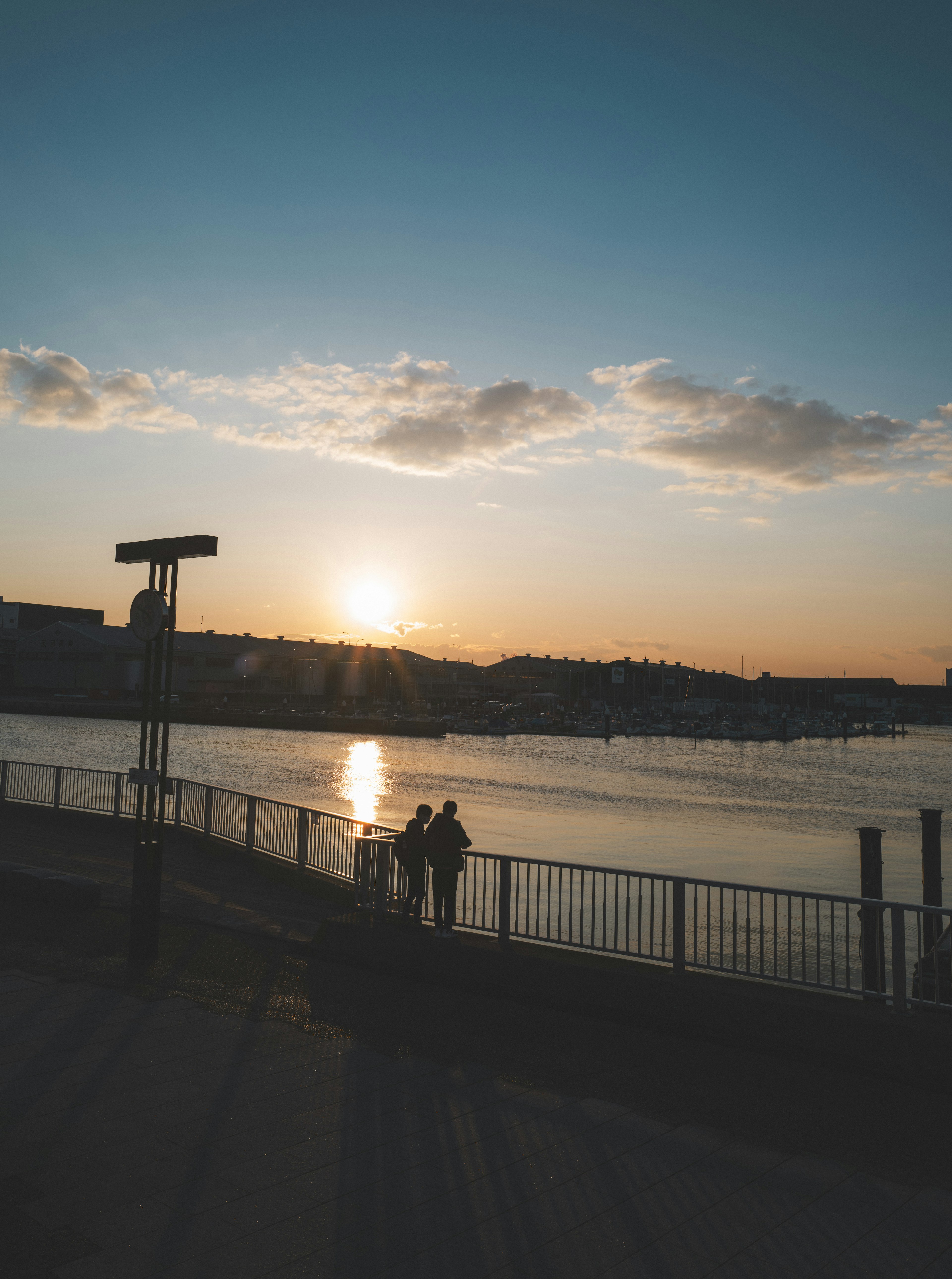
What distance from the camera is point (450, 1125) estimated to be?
241 inches

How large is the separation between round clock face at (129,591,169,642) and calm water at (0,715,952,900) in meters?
23.2

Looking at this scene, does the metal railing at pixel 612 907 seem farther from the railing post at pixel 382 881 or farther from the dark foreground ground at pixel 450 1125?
the dark foreground ground at pixel 450 1125

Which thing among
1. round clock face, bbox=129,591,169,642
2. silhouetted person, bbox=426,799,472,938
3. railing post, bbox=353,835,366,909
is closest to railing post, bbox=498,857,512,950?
silhouetted person, bbox=426,799,472,938

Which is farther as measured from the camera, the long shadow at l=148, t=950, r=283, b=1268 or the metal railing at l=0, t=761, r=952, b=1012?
the metal railing at l=0, t=761, r=952, b=1012

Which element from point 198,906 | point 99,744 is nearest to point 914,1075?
point 198,906

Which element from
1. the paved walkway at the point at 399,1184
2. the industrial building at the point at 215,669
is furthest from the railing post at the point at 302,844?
the industrial building at the point at 215,669

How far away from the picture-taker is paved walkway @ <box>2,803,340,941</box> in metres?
12.5

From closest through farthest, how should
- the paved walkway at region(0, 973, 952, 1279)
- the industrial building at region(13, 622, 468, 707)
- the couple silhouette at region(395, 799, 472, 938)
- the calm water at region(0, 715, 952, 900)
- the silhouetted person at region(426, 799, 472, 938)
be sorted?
the paved walkway at region(0, 973, 952, 1279)
the silhouetted person at region(426, 799, 472, 938)
the couple silhouette at region(395, 799, 472, 938)
the calm water at region(0, 715, 952, 900)
the industrial building at region(13, 622, 468, 707)

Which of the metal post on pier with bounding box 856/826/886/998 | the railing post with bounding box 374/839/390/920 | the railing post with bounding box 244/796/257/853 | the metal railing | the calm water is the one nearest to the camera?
the metal railing

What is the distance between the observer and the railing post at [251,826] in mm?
17766

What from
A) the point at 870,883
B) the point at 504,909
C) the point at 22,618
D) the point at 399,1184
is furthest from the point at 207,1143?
the point at 22,618

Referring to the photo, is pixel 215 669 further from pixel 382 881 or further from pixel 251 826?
pixel 382 881

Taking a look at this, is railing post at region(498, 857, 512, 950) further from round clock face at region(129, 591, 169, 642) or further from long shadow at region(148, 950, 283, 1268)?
round clock face at region(129, 591, 169, 642)

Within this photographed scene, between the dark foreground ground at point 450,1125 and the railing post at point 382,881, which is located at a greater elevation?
the railing post at point 382,881
